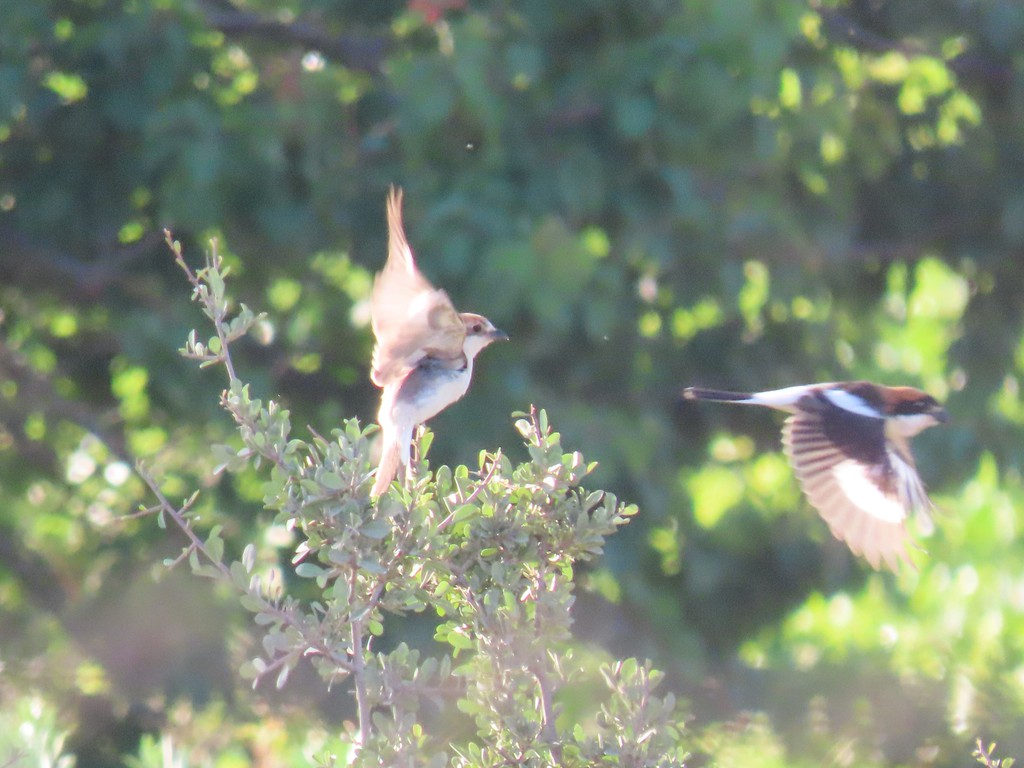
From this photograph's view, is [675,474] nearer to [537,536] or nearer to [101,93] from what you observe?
[101,93]

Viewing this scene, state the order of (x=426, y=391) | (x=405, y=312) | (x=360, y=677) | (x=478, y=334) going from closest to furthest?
(x=360, y=677), (x=405, y=312), (x=426, y=391), (x=478, y=334)

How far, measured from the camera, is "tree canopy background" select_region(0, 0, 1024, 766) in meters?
5.41

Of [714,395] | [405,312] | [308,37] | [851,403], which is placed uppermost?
[405,312]

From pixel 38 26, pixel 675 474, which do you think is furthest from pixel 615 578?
pixel 38 26

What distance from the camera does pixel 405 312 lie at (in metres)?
3.64

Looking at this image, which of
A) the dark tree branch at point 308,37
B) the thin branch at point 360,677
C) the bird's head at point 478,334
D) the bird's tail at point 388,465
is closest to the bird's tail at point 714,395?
the bird's head at point 478,334

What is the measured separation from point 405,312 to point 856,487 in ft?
5.48

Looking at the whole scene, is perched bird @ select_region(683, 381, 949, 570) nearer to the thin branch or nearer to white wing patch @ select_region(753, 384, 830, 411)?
white wing patch @ select_region(753, 384, 830, 411)

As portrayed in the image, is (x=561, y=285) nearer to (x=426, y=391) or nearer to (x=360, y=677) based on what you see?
(x=426, y=391)

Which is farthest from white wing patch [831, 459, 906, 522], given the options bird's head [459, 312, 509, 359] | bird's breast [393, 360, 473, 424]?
bird's breast [393, 360, 473, 424]

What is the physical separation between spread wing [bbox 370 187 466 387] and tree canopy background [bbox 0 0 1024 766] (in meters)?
1.33

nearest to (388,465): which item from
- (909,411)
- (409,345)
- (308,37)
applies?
(409,345)

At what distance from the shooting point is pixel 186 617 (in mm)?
6176

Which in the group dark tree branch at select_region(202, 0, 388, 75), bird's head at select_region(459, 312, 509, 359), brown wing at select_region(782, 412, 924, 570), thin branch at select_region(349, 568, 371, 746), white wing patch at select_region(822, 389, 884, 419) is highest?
thin branch at select_region(349, 568, 371, 746)
